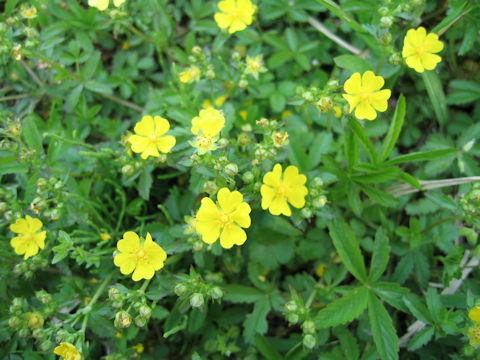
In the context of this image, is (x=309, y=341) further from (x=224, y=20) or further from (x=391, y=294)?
(x=224, y=20)

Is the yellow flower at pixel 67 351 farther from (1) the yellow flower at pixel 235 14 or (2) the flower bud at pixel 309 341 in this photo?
(1) the yellow flower at pixel 235 14

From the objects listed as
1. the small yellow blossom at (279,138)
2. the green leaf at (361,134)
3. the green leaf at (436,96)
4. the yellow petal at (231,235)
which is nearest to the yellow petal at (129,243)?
the yellow petal at (231,235)

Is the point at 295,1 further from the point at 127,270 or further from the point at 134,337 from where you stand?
the point at 134,337

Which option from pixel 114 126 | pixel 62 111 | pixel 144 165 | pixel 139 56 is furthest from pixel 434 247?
pixel 62 111

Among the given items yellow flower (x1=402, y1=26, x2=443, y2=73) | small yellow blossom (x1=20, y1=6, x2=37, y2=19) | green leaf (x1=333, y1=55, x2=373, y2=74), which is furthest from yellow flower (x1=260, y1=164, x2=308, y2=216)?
small yellow blossom (x1=20, y1=6, x2=37, y2=19)

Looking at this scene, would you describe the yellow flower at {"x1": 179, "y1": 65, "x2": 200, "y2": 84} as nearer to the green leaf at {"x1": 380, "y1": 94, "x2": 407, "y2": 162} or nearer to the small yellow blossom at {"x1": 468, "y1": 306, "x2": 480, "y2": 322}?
the green leaf at {"x1": 380, "y1": 94, "x2": 407, "y2": 162}
